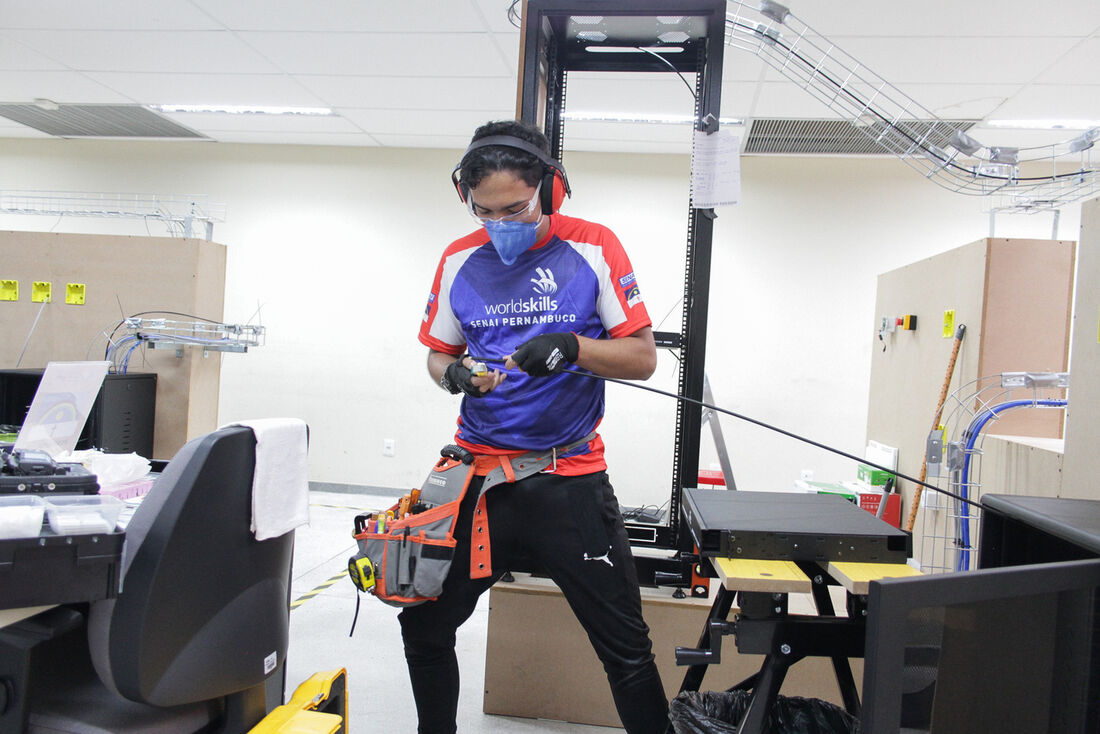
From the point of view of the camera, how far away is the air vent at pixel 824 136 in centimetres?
375

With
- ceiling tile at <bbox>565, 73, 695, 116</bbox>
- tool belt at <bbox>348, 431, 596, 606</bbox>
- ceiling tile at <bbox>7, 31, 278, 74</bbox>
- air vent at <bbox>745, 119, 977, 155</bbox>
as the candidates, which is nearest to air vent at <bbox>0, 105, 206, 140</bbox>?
ceiling tile at <bbox>7, 31, 278, 74</bbox>

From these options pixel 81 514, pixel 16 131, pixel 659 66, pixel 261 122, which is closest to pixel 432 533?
pixel 81 514

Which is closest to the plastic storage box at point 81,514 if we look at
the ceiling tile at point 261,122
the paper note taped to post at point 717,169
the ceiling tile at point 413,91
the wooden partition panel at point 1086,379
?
the paper note taped to post at point 717,169

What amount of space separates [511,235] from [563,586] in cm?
73

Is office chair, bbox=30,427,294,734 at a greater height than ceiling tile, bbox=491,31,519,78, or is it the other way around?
ceiling tile, bbox=491,31,519,78

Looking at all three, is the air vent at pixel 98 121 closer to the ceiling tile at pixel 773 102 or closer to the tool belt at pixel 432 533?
the ceiling tile at pixel 773 102

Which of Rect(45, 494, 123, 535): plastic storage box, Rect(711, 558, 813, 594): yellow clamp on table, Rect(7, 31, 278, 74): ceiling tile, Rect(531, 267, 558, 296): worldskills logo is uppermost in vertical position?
Rect(7, 31, 278, 74): ceiling tile

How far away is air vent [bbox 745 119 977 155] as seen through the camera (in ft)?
12.3

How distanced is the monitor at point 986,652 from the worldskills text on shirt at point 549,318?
33.3 inches

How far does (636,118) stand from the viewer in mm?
3932

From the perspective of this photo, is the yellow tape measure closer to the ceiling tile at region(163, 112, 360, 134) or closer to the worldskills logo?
the worldskills logo

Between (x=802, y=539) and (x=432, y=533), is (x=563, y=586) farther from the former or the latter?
(x=802, y=539)

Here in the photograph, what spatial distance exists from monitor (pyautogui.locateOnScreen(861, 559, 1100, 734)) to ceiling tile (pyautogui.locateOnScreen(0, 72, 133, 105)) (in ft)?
15.1

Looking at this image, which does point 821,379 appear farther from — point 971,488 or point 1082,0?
point 1082,0
